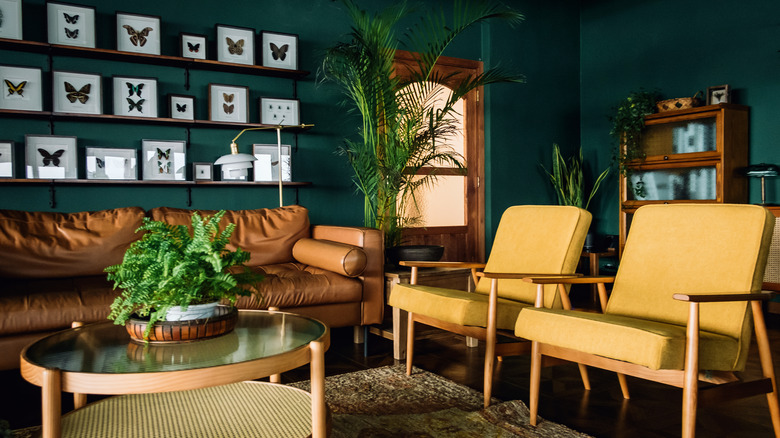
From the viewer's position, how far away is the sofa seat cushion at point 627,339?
5.90 feet

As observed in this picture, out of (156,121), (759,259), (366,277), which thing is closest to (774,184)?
(759,259)

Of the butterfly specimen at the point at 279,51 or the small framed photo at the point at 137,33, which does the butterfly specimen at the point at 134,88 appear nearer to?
the small framed photo at the point at 137,33

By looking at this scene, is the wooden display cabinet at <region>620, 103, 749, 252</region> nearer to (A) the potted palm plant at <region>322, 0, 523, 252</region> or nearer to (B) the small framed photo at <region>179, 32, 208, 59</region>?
(A) the potted palm plant at <region>322, 0, 523, 252</region>

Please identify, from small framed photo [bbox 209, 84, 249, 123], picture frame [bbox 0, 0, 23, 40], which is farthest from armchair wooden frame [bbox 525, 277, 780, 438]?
picture frame [bbox 0, 0, 23, 40]

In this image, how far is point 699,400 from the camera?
71.6 inches

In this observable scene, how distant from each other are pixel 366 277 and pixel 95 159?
78.6 inches

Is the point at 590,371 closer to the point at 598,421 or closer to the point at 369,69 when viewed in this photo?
the point at 598,421

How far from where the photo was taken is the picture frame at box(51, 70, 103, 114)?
375cm

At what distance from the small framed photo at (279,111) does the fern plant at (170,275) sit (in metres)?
2.67

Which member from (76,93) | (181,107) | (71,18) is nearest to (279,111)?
(181,107)

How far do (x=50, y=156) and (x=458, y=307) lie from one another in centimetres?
287

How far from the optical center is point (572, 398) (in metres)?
2.62

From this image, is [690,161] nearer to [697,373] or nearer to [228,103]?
[697,373]

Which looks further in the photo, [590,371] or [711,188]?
[711,188]
